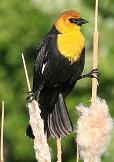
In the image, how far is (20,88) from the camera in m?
5.40

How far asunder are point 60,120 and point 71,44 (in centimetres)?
43

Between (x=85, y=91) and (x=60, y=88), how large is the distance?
2.11m

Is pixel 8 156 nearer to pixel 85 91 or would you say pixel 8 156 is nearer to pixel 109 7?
pixel 85 91

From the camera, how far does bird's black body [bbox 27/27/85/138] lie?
9.52ft

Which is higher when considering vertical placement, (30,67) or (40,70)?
(30,67)

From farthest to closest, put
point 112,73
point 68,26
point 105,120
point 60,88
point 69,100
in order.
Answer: point 69,100, point 112,73, point 60,88, point 68,26, point 105,120

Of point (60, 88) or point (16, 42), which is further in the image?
point (16, 42)

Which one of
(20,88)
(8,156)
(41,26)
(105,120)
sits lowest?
(105,120)

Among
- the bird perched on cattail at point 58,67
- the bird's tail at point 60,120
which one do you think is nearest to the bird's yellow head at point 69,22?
the bird perched on cattail at point 58,67

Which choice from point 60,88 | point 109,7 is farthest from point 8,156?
point 60,88

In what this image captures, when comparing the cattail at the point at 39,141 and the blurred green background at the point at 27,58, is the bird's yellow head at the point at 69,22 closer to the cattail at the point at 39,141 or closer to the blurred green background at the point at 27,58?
the cattail at the point at 39,141

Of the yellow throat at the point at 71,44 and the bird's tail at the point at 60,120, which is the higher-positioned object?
the yellow throat at the point at 71,44

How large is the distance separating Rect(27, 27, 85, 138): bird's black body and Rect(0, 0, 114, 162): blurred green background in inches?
74.0

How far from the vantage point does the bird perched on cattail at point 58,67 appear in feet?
9.27
